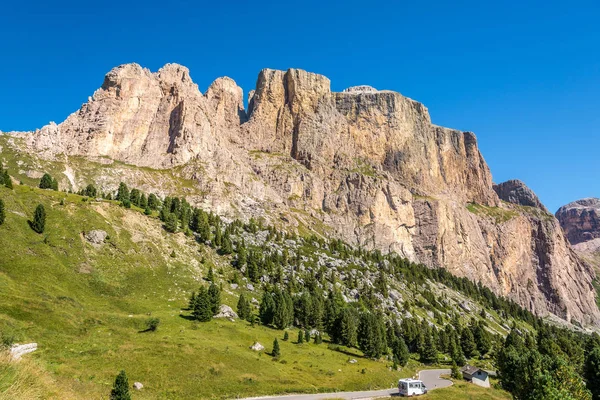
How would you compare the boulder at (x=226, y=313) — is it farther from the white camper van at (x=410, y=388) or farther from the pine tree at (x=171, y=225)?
the pine tree at (x=171, y=225)

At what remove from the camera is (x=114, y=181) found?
19550cm

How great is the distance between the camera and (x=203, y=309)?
80.6 meters

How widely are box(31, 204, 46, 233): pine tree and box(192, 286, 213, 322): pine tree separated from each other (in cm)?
4366

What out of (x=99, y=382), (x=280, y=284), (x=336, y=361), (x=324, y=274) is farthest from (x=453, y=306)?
(x=99, y=382)

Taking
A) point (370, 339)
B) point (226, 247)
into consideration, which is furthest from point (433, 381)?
point (226, 247)

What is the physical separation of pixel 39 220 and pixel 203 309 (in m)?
47.1

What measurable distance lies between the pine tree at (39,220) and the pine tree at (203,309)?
143 ft

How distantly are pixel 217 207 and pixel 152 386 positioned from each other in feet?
522

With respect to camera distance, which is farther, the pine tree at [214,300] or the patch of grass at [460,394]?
the pine tree at [214,300]

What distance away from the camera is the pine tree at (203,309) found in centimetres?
8012

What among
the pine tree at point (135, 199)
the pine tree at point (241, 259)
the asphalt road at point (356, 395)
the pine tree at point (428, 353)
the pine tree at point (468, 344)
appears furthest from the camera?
the pine tree at point (135, 199)

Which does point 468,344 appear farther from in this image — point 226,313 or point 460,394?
point 226,313

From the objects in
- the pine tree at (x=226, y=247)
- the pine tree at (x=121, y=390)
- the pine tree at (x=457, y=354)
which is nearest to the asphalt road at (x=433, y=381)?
the pine tree at (x=457, y=354)

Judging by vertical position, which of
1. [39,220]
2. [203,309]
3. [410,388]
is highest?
[39,220]
